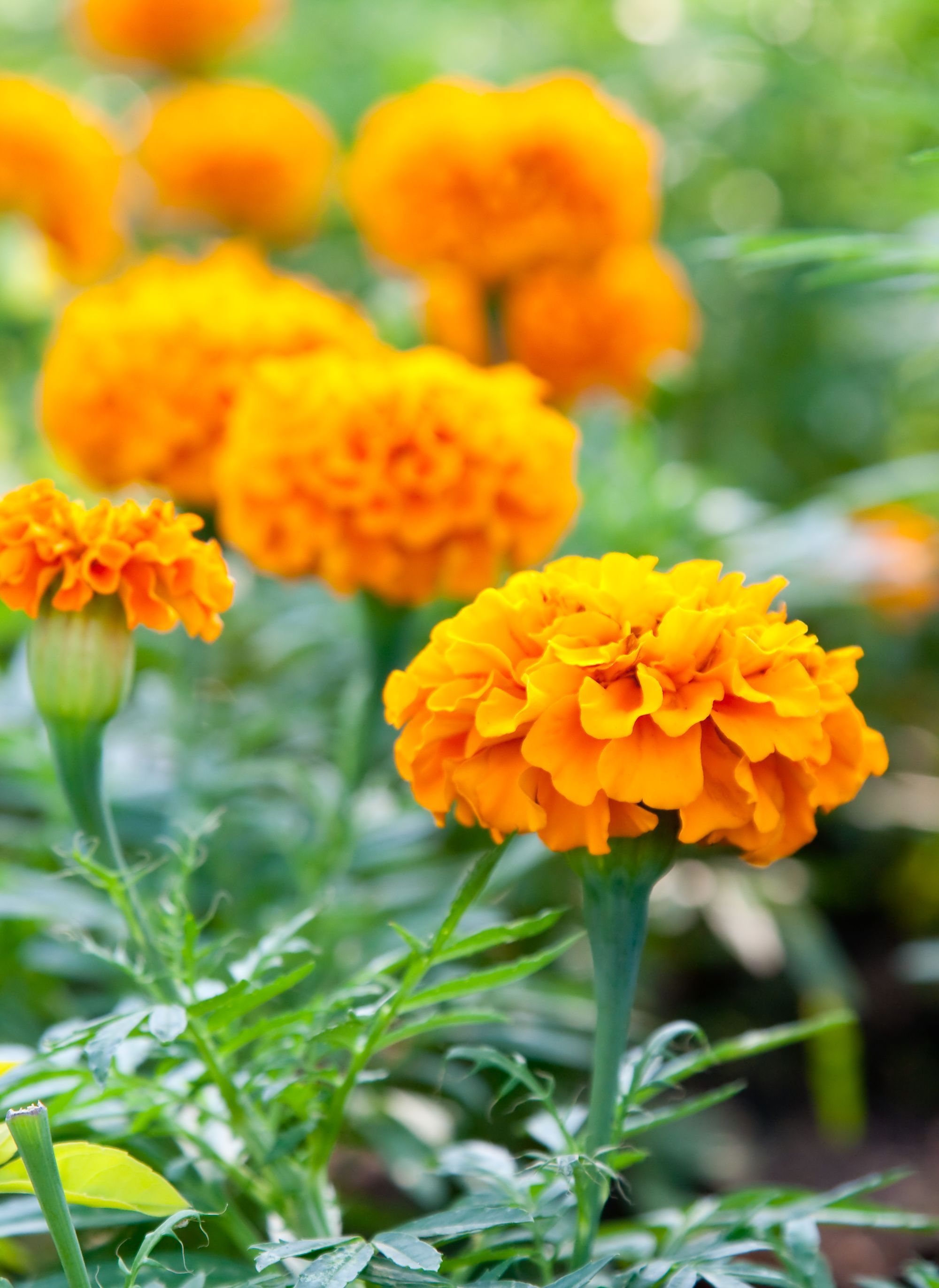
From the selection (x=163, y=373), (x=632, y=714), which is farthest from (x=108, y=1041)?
(x=163, y=373)

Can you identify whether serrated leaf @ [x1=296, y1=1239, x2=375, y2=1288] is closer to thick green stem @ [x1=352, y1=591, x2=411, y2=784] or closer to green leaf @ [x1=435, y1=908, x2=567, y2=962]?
green leaf @ [x1=435, y1=908, x2=567, y2=962]

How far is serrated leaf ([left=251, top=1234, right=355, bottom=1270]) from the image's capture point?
508 mm

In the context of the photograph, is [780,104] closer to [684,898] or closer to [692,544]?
[692,544]

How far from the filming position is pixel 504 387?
99 cm

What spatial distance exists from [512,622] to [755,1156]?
3.77 ft

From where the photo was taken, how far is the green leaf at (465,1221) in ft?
1.87

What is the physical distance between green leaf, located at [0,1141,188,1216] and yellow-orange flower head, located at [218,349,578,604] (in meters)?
0.47

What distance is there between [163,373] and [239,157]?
103cm

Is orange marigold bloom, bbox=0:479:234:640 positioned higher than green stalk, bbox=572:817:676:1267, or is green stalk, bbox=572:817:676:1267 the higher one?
orange marigold bloom, bbox=0:479:234:640

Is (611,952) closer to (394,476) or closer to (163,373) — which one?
(394,476)

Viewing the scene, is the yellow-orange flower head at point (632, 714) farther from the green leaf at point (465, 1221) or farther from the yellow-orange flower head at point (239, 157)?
the yellow-orange flower head at point (239, 157)

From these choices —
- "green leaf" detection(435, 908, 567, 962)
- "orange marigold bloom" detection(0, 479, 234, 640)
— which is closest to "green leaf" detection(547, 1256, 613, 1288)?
"green leaf" detection(435, 908, 567, 962)

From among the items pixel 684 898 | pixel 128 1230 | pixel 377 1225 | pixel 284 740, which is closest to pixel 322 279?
pixel 284 740

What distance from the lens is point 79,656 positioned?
2.20ft
